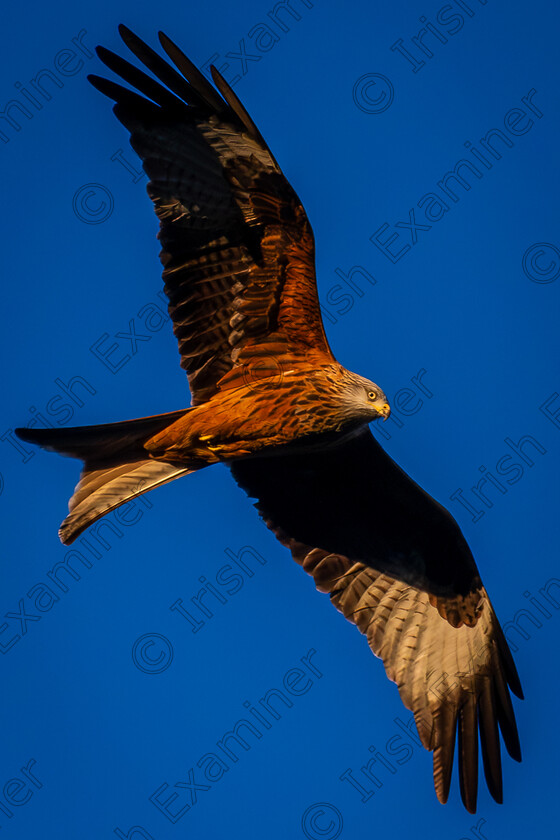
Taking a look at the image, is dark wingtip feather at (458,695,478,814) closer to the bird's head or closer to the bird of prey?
the bird of prey

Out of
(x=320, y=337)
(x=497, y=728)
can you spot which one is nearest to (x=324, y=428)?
(x=320, y=337)

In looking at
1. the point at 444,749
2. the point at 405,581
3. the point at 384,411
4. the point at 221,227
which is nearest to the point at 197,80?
the point at 221,227

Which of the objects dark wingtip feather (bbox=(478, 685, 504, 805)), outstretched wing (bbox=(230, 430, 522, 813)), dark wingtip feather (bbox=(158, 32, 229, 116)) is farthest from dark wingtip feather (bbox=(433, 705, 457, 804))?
dark wingtip feather (bbox=(158, 32, 229, 116))

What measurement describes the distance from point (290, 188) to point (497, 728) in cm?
508

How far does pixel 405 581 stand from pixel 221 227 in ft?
12.5

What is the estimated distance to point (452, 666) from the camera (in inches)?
358

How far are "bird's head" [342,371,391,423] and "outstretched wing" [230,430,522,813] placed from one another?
53.1 inches

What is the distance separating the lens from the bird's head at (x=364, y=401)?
24.2 ft

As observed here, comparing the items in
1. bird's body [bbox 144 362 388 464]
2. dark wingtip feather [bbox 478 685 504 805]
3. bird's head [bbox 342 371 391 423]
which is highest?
bird's body [bbox 144 362 388 464]

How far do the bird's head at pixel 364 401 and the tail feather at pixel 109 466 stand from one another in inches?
53.4

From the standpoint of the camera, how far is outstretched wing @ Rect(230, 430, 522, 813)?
29.0 ft

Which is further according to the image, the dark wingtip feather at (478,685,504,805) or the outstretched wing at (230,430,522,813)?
the outstretched wing at (230,430,522,813)

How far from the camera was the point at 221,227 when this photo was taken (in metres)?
7.70

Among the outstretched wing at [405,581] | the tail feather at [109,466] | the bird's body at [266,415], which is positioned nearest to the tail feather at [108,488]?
the tail feather at [109,466]
